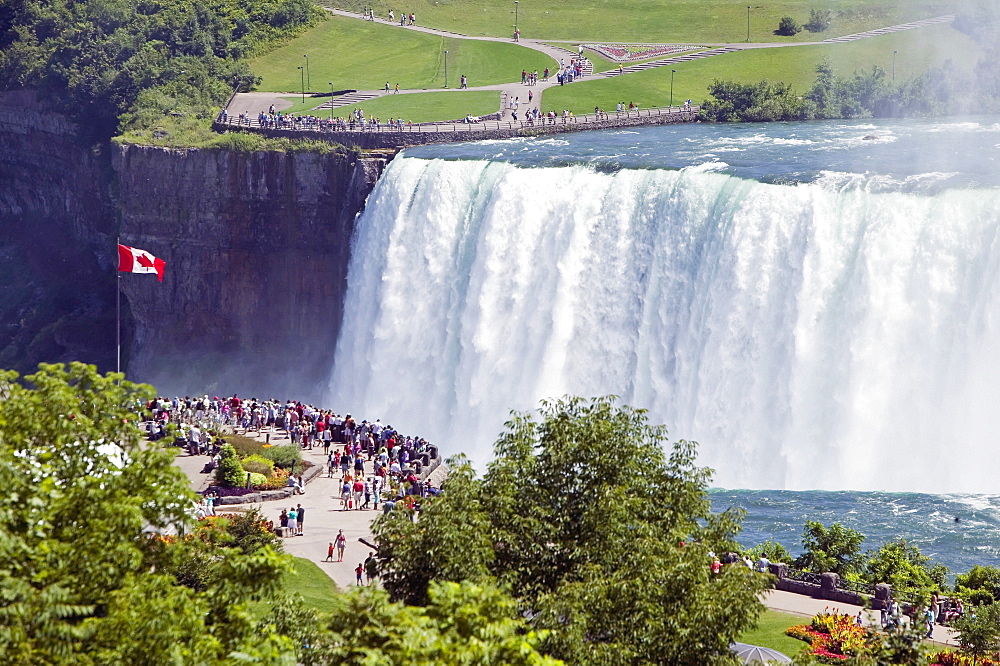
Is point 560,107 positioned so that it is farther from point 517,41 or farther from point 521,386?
point 521,386

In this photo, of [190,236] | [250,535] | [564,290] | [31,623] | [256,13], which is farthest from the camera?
[256,13]

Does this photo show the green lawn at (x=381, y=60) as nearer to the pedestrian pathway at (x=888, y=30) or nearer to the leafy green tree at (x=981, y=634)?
the pedestrian pathway at (x=888, y=30)

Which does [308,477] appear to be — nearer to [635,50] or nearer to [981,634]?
[981,634]

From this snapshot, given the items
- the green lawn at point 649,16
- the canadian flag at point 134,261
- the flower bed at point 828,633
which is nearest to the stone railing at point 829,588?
the flower bed at point 828,633

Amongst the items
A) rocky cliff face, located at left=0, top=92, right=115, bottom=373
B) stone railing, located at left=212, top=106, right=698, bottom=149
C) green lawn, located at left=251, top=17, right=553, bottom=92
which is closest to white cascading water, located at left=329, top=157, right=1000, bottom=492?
stone railing, located at left=212, top=106, right=698, bottom=149

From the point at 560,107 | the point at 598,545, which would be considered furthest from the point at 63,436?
the point at 560,107

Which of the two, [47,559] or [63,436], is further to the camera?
[63,436]

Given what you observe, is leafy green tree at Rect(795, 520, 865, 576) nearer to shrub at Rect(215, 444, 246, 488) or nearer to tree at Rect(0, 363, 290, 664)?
shrub at Rect(215, 444, 246, 488)
